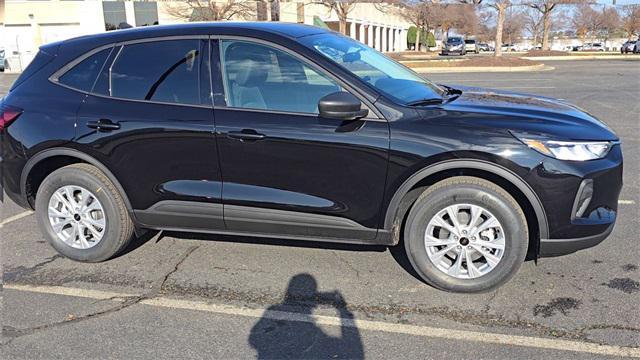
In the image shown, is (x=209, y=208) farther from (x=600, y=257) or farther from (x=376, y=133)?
(x=600, y=257)

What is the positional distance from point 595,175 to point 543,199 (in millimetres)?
367

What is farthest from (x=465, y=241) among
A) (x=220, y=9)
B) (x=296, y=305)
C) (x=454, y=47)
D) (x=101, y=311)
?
(x=454, y=47)

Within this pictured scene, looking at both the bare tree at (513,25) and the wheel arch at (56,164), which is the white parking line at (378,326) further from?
the bare tree at (513,25)

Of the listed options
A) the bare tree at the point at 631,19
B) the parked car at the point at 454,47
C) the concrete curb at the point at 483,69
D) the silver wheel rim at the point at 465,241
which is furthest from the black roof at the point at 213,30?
the bare tree at the point at 631,19

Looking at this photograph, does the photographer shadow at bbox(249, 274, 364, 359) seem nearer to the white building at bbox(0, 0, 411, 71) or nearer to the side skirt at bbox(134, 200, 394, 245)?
the side skirt at bbox(134, 200, 394, 245)

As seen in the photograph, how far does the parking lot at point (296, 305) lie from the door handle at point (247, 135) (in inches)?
40.9

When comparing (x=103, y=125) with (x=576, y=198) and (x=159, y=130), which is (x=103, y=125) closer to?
(x=159, y=130)

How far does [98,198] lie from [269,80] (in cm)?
163

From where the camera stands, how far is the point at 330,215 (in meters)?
3.56

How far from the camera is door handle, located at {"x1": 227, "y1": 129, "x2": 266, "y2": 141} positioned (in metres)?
3.53

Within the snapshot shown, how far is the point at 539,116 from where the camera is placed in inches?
134

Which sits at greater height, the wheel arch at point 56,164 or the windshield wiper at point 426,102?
the windshield wiper at point 426,102

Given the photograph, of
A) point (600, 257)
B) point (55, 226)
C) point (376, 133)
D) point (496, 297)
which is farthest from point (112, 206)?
point (600, 257)

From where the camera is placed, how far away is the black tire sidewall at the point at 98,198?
395cm
